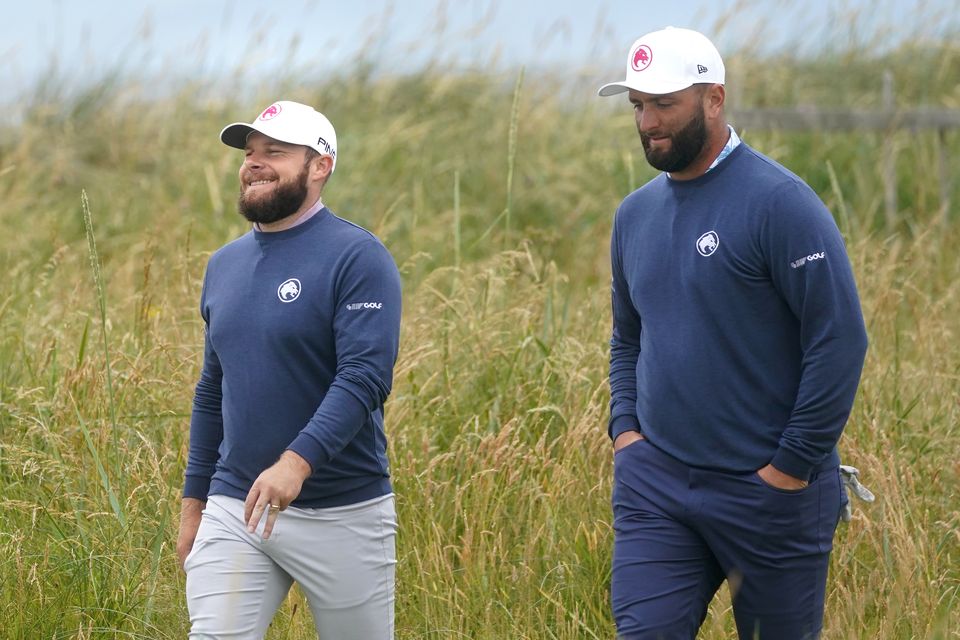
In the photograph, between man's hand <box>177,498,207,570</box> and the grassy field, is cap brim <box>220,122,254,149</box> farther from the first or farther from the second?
man's hand <box>177,498,207,570</box>

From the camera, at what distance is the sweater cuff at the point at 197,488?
4387mm

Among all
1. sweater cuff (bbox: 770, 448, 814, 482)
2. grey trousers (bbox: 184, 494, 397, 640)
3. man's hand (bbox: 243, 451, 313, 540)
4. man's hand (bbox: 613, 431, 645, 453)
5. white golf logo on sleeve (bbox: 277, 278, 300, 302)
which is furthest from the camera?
man's hand (bbox: 613, 431, 645, 453)

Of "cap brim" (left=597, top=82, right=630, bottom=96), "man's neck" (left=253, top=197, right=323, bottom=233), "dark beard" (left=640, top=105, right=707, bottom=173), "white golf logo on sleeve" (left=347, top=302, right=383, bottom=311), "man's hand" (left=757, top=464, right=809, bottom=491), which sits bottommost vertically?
"man's hand" (left=757, top=464, right=809, bottom=491)

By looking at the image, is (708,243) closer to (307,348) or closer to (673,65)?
(673,65)

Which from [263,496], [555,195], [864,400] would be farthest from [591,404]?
[555,195]

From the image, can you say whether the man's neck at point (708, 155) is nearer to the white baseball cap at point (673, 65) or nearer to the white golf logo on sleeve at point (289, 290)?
the white baseball cap at point (673, 65)

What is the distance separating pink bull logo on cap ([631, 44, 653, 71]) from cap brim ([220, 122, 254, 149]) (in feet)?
3.98

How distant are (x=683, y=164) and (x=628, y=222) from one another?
0.32 metres

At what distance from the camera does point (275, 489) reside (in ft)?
12.2

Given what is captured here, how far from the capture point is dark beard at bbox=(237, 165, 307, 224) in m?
4.16

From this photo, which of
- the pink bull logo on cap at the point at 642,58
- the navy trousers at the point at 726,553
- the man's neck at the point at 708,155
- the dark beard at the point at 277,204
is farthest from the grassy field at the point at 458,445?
the pink bull logo on cap at the point at 642,58

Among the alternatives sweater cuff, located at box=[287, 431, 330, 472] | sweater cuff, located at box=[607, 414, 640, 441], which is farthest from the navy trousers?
sweater cuff, located at box=[287, 431, 330, 472]

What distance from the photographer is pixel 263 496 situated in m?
3.71

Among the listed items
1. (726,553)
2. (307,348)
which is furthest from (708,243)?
(307,348)
